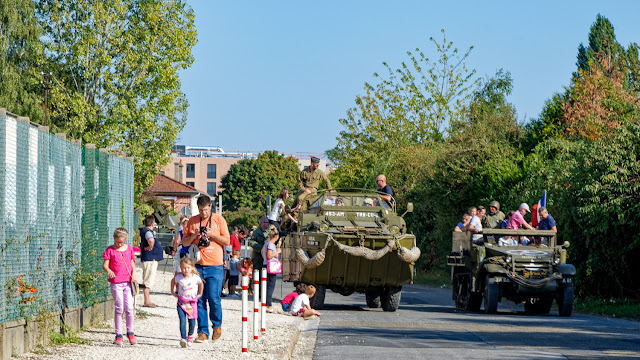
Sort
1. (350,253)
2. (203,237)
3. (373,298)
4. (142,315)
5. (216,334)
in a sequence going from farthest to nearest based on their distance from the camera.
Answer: (373,298), (350,253), (142,315), (216,334), (203,237)

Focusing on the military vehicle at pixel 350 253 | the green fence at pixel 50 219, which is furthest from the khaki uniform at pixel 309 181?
the green fence at pixel 50 219

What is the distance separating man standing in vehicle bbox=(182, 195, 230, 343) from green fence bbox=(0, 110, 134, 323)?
181 centimetres

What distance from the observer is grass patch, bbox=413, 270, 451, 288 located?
33250 millimetres

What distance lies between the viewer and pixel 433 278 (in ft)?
116

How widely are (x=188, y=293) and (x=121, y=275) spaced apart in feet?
3.18

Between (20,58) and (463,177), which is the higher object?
(20,58)

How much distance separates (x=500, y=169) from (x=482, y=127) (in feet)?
16.6

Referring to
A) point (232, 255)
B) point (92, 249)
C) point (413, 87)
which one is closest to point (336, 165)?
point (413, 87)

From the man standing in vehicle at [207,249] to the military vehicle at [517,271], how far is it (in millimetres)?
8070

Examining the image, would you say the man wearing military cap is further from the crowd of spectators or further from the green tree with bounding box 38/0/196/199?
the green tree with bounding box 38/0/196/199

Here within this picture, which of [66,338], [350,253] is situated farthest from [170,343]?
[350,253]

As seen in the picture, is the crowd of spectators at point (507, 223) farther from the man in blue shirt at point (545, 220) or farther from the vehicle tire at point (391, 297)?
the vehicle tire at point (391, 297)

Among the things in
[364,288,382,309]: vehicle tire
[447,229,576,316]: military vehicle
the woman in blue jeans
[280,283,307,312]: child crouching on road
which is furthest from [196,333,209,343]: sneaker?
[364,288,382,309]: vehicle tire

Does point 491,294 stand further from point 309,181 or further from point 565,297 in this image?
point 309,181
